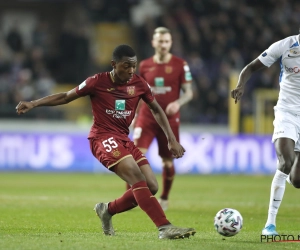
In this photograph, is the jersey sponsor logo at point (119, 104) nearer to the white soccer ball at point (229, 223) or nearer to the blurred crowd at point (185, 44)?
the white soccer ball at point (229, 223)

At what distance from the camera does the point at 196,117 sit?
21891mm

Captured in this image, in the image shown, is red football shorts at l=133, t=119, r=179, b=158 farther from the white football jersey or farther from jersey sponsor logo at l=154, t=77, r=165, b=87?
the white football jersey

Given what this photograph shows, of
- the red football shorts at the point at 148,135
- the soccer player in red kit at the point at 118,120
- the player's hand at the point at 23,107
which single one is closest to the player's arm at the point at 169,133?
the soccer player in red kit at the point at 118,120

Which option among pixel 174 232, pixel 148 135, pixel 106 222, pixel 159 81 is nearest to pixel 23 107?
pixel 106 222

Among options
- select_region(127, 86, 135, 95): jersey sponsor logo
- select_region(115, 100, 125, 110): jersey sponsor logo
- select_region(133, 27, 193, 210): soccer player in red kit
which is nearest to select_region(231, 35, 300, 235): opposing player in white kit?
select_region(127, 86, 135, 95): jersey sponsor logo

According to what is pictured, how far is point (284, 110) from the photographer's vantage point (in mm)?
8250

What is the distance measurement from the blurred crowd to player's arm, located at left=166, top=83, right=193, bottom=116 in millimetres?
10161

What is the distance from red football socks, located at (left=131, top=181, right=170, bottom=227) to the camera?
7125 mm

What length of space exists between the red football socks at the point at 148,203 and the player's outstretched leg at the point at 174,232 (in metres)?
0.08

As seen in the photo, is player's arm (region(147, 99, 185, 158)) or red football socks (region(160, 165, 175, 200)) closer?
player's arm (region(147, 99, 185, 158))

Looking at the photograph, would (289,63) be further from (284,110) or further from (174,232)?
(174,232)

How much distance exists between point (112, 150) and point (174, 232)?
3.64 ft

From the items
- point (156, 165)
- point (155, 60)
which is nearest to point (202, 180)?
point (156, 165)

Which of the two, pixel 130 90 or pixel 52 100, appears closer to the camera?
pixel 52 100
